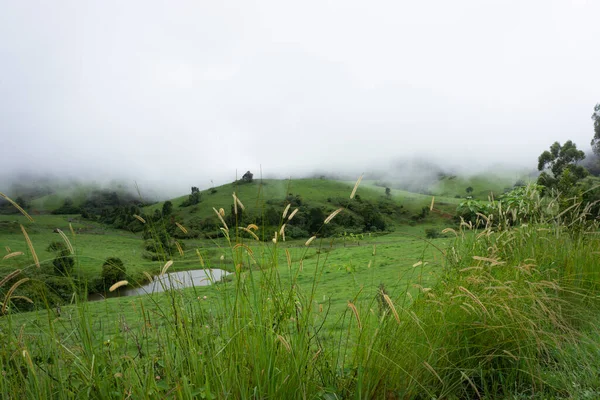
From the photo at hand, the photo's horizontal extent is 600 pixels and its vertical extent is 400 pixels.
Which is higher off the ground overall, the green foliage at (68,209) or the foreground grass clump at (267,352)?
the foreground grass clump at (267,352)

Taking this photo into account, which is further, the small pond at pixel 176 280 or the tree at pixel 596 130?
the tree at pixel 596 130

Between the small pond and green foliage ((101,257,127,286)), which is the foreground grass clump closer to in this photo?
the small pond

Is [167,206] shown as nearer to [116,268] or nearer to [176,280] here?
[176,280]

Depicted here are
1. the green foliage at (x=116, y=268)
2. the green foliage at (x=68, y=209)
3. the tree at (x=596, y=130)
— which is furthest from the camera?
the green foliage at (x=68, y=209)

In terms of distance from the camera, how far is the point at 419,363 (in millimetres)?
3295

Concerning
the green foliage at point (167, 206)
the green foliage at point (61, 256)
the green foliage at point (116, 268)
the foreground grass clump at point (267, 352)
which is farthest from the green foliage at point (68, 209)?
the foreground grass clump at point (267, 352)

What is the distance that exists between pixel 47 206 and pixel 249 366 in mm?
151630

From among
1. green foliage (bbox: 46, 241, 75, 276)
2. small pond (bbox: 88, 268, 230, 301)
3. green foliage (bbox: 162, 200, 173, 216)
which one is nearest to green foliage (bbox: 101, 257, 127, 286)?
small pond (bbox: 88, 268, 230, 301)

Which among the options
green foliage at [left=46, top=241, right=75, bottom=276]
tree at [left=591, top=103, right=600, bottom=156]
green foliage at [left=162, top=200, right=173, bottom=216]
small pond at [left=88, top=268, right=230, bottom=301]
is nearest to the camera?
green foliage at [left=46, top=241, right=75, bottom=276]

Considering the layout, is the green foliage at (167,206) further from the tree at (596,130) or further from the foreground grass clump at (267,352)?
the tree at (596,130)

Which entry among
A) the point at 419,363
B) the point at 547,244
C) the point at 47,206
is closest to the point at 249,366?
the point at 419,363

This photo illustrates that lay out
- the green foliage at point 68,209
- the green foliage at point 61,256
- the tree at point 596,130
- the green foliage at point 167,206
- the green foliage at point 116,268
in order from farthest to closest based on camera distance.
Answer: the green foliage at point 68,209 → the tree at point 596,130 → the green foliage at point 167,206 → the green foliage at point 116,268 → the green foliage at point 61,256

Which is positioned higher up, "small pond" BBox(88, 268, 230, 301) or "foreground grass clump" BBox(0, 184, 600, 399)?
"small pond" BBox(88, 268, 230, 301)

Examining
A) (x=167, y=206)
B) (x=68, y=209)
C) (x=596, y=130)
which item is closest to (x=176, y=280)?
(x=167, y=206)
